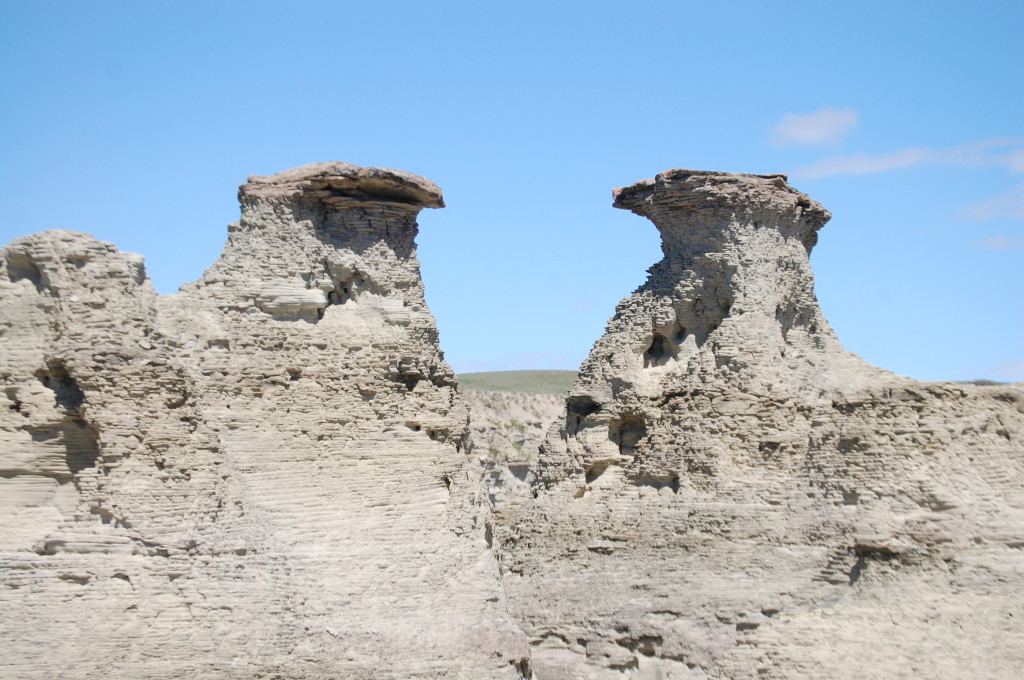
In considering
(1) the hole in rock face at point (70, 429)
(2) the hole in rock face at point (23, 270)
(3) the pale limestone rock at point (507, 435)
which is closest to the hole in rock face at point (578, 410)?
(3) the pale limestone rock at point (507, 435)

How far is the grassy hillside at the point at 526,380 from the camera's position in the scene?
90375 mm

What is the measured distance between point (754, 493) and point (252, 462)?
7.67 meters

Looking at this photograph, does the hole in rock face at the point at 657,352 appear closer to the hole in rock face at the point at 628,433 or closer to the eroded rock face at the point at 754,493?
the eroded rock face at the point at 754,493

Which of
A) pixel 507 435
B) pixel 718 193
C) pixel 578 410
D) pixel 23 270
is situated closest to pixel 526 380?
pixel 507 435

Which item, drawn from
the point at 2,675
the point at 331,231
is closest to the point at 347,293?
the point at 331,231

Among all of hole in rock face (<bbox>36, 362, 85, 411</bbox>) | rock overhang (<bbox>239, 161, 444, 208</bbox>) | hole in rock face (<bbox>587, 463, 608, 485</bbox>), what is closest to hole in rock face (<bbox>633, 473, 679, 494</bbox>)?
hole in rock face (<bbox>587, 463, 608, 485</bbox>)

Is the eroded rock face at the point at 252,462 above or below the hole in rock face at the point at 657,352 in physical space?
below

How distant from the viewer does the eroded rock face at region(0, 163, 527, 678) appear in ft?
68.8

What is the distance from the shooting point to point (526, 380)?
10038cm

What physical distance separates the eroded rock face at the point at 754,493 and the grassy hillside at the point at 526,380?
5907 cm

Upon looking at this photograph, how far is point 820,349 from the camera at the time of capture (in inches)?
1070

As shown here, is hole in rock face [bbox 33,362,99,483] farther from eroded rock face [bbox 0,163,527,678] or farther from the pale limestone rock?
the pale limestone rock

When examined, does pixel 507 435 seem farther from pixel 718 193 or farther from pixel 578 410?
pixel 718 193

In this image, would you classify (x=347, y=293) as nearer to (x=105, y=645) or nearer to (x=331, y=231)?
(x=331, y=231)
